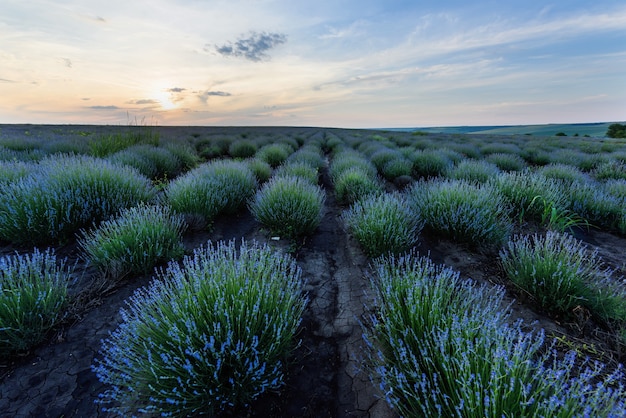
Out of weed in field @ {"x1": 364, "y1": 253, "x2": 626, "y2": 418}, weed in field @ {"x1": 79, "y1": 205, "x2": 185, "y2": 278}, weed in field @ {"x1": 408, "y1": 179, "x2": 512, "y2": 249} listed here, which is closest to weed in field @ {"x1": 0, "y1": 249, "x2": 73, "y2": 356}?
weed in field @ {"x1": 79, "y1": 205, "x2": 185, "y2": 278}

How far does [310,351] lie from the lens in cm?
243

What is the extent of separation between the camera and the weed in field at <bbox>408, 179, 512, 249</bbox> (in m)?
4.08

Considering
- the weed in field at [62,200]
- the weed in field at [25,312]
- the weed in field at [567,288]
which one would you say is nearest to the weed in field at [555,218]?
the weed in field at [567,288]

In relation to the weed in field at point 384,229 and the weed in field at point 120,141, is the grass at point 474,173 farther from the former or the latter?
Answer: the weed in field at point 120,141

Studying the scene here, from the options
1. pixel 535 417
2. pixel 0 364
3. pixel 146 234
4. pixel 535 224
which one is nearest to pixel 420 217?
pixel 535 224

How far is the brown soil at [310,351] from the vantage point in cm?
195

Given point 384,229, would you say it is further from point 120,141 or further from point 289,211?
point 120,141

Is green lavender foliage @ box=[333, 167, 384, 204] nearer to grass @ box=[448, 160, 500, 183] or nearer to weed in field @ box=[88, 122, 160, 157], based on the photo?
grass @ box=[448, 160, 500, 183]

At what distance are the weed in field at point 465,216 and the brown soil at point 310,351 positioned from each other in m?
0.28

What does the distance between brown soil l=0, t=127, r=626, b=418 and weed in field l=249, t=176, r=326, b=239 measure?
736mm

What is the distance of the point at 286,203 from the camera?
4.70 metres

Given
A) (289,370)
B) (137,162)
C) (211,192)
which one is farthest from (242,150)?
(289,370)

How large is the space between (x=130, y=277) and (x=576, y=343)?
4405 mm

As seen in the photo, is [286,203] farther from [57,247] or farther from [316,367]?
[57,247]
